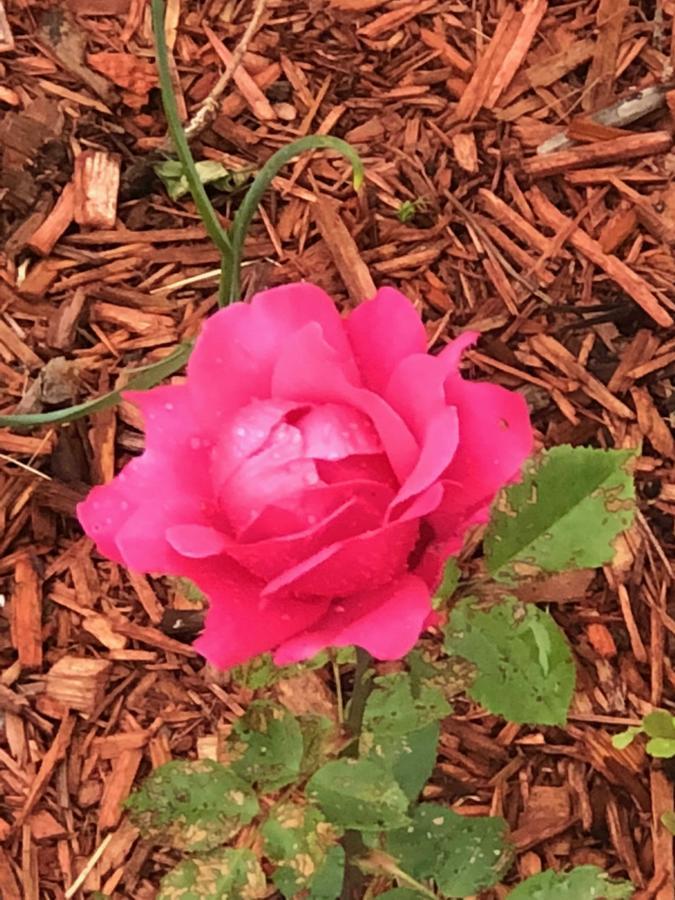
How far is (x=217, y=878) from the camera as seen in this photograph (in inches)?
26.4

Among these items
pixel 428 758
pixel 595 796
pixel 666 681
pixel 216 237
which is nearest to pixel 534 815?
pixel 595 796

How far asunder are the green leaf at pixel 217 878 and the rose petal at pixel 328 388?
285 millimetres

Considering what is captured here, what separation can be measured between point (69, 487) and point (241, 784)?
46cm

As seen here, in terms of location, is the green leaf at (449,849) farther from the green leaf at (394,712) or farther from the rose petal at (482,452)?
the rose petal at (482,452)

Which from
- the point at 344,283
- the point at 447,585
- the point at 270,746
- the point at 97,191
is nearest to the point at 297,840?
the point at 270,746

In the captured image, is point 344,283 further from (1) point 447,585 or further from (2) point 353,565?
(2) point 353,565

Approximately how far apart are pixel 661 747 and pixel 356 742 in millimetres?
370

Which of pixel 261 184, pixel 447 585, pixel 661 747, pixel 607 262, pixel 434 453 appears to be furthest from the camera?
pixel 607 262

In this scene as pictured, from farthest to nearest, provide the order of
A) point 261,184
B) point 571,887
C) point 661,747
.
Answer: point 661,747 < point 261,184 < point 571,887

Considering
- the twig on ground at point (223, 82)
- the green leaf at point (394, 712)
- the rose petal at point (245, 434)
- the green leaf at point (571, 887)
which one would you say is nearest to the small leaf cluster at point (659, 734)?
Answer: the green leaf at point (571, 887)

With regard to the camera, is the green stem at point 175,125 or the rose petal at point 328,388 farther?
the green stem at point 175,125

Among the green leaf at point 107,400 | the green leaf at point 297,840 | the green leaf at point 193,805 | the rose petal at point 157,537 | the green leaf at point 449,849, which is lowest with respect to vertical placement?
the green leaf at point 449,849

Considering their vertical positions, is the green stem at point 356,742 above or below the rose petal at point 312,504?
below

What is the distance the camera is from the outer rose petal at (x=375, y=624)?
474 millimetres
